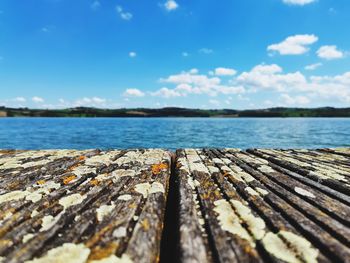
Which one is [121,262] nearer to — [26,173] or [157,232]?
[157,232]

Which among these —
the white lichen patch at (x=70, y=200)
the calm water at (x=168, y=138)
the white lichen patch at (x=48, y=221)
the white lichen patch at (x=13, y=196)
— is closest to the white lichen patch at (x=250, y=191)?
the white lichen patch at (x=70, y=200)

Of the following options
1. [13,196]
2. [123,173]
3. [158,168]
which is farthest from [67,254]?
[158,168]

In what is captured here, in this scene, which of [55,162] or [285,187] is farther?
[55,162]

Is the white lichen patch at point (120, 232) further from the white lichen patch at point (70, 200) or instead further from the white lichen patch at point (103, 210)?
the white lichen patch at point (70, 200)

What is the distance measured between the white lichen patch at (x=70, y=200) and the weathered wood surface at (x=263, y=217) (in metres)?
1.33

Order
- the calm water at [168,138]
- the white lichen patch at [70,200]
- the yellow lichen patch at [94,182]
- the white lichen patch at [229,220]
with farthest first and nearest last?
1. the calm water at [168,138]
2. the yellow lichen patch at [94,182]
3. the white lichen patch at [70,200]
4. the white lichen patch at [229,220]

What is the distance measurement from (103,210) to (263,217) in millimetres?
1780

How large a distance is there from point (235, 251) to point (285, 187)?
7.34 ft

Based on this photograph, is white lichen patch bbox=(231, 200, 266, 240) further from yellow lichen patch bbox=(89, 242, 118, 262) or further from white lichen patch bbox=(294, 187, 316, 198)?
yellow lichen patch bbox=(89, 242, 118, 262)

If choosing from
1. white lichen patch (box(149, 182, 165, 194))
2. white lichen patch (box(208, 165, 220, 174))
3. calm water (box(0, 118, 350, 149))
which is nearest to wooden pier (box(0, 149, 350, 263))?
white lichen patch (box(149, 182, 165, 194))

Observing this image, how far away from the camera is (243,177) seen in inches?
180

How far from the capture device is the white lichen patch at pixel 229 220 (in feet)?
7.98

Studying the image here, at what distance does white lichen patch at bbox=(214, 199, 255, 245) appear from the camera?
2.43 metres

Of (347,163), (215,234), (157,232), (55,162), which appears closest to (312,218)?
(215,234)
